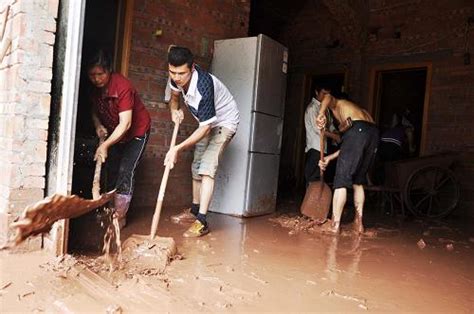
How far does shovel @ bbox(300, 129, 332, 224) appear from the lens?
15.8 ft

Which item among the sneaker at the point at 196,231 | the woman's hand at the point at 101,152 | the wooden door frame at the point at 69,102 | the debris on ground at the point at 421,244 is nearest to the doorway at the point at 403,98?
A: the debris on ground at the point at 421,244

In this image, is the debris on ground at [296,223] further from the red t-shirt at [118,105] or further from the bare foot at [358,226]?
the red t-shirt at [118,105]

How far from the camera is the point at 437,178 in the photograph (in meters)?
6.18

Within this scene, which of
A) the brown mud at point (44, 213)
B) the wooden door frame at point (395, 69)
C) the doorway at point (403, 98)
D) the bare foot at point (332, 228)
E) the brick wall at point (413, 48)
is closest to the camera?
the brown mud at point (44, 213)

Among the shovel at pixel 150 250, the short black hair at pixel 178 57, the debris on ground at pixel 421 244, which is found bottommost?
the debris on ground at pixel 421 244

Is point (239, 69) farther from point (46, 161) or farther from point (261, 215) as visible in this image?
point (46, 161)

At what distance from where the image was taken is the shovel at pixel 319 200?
15.8 feet

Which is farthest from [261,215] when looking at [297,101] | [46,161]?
[297,101]

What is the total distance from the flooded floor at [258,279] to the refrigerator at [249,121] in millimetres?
927

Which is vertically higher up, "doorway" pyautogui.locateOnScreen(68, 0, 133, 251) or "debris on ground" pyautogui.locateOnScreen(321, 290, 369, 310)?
"doorway" pyautogui.locateOnScreen(68, 0, 133, 251)

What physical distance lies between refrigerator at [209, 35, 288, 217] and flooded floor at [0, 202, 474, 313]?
93 centimetres

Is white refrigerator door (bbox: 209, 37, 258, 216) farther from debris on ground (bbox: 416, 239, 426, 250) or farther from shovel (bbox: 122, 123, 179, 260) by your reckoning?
shovel (bbox: 122, 123, 179, 260)

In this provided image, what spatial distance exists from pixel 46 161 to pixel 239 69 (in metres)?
2.78

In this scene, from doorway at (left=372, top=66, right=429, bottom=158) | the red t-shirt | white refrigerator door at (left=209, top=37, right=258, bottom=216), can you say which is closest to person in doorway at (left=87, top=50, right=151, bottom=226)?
the red t-shirt
